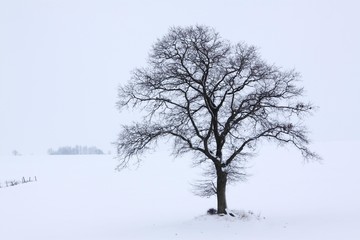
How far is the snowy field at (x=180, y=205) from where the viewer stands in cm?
2334

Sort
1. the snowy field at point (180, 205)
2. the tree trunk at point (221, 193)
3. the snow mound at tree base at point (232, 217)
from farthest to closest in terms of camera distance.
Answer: the tree trunk at point (221, 193), the snow mound at tree base at point (232, 217), the snowy field at point (180, 205)

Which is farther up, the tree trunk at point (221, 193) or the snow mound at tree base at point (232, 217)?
the tree trunk at point (221, 193)

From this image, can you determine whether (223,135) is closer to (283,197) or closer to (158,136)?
(158,136)

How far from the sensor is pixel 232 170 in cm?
2719

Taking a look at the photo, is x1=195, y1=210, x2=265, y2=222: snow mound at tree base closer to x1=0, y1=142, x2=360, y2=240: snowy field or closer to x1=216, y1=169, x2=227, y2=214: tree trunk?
x1=0, y1=142, x2=360, y2=240: snowy field

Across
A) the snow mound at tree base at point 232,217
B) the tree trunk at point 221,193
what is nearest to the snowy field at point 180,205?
the snow mound at tree base at point 232,217

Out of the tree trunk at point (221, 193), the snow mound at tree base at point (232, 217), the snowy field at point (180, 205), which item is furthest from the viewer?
the tree trunk at point (221, 193)

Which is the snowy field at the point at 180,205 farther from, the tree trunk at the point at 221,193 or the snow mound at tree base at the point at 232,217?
the tree trunk at the point at 221,193

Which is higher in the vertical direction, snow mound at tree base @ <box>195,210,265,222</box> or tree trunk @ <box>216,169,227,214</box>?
tree trunk @ <box>216,169,227,214</box>

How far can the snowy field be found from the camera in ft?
76.6

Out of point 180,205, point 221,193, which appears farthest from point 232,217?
point 180,205

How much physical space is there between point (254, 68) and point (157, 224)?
10.9m

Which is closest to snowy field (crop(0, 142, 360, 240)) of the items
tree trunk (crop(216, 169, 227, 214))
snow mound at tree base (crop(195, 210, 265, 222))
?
snow mound at tree base (crop(195, 210, 265, 222))

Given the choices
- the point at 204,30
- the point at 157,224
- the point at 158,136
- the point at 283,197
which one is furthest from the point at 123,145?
the point at 283,197
